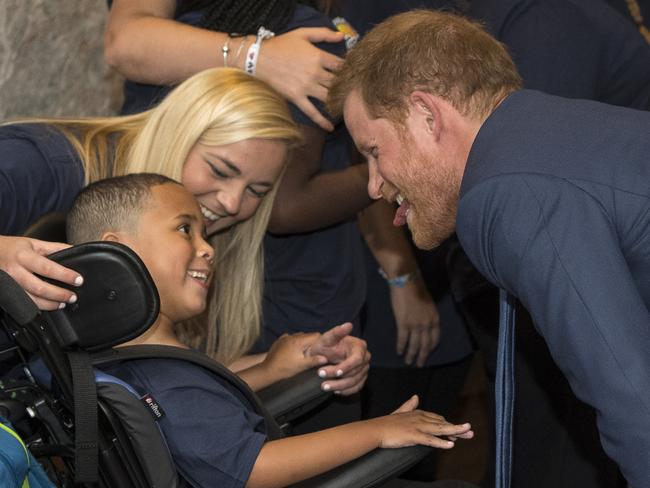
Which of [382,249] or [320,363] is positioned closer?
[320,363]

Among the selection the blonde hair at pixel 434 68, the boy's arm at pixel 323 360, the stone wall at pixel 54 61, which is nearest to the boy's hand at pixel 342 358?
the boy's arm at pixel 323 360

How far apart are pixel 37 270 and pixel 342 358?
71cm

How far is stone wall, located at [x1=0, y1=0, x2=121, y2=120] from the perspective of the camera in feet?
9.41

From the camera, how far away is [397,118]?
171 centimetres

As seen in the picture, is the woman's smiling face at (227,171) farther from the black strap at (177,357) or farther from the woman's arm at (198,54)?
the black strap at (177,357)

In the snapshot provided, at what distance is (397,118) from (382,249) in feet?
3.28

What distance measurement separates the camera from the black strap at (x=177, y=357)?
5.58 feet

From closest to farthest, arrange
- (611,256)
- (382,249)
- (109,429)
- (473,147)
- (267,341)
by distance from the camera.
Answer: (611,256) < (473,147) < (109,429) < (267,341) < (382,249)

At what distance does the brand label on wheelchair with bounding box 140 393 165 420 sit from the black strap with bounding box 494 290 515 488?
1.68 feet

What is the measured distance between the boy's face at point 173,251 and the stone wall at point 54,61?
1.06 metres

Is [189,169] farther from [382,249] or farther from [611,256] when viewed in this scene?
[611,256]

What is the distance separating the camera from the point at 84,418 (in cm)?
→ 157

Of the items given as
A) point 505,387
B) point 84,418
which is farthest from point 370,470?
point 84,418

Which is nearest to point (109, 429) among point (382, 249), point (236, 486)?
point (236, 486)
